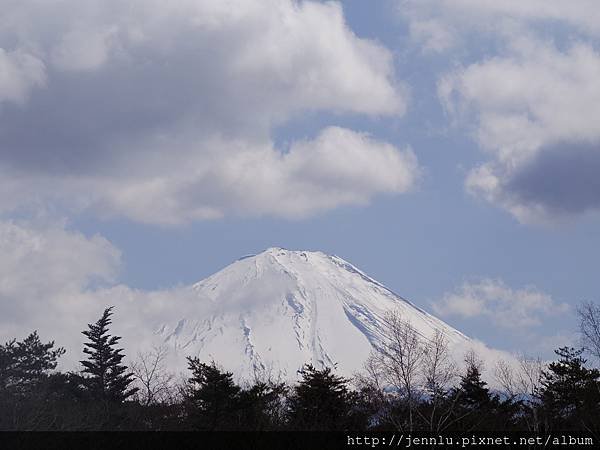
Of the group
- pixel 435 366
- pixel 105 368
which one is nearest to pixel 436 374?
pixel 435 366

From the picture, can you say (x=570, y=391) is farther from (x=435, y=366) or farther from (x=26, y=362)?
Answer: (x=26, y=362)

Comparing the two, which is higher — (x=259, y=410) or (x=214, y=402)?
(x=214, y=402)

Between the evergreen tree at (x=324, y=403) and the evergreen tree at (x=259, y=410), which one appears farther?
the evergreen tree at (x=324, y=403)

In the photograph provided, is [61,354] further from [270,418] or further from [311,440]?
[311,440]

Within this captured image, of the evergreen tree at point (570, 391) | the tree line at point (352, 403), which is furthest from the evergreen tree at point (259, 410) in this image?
the evergreen tree at point (570, 391)

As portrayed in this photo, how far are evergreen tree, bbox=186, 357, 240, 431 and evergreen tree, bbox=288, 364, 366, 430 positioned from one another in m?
2.82

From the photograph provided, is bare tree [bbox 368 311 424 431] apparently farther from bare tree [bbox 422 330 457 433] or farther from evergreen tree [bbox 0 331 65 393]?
evergreen tree [bbox 0 331 65 393]

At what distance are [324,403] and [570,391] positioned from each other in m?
12.4

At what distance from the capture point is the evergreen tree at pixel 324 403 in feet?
105

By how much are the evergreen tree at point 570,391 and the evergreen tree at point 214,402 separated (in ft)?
45.1

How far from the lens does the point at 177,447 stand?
2316cm

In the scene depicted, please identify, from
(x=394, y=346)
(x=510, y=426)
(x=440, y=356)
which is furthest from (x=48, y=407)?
(x=510, y=426)

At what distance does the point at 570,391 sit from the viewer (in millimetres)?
35344

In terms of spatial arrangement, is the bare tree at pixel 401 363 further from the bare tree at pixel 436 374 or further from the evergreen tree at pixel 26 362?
the evergreen tree at pixel 26 362
